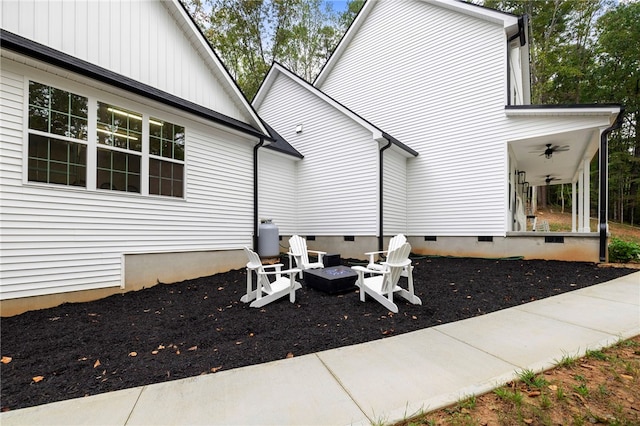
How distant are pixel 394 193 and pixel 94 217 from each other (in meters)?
7.83

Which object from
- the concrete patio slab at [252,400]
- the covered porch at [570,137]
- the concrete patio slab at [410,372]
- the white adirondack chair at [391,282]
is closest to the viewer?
the concrete patio slab at [252,400]

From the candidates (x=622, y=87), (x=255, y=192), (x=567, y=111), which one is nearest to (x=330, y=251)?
(x=255, y=192)

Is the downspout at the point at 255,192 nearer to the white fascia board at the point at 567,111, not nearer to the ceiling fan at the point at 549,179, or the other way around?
the white fascia board at the point at 567,111

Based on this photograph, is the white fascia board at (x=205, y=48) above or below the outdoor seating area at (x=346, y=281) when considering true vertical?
above

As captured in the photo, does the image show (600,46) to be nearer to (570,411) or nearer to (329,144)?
(329,144)

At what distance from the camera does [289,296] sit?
4.92 metres

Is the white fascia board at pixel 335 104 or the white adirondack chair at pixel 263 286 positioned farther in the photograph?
the white fascia board at pixel 335 104

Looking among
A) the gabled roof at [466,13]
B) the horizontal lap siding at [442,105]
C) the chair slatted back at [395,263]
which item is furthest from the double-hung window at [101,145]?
the gabled roof at [466,13]

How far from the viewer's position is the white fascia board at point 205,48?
627 cm

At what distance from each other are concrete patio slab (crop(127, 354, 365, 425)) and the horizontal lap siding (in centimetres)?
788

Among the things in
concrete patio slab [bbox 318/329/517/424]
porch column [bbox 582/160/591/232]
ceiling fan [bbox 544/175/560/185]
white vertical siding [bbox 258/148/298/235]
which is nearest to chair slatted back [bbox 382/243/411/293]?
concrete patio slab [bbox 318/329/517/424]

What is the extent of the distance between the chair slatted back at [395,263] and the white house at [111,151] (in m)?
4.58

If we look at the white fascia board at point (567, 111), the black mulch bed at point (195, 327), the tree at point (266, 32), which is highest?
the tree at point (266, 32)

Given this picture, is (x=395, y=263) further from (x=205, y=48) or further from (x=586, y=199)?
(x=586, y=199)
